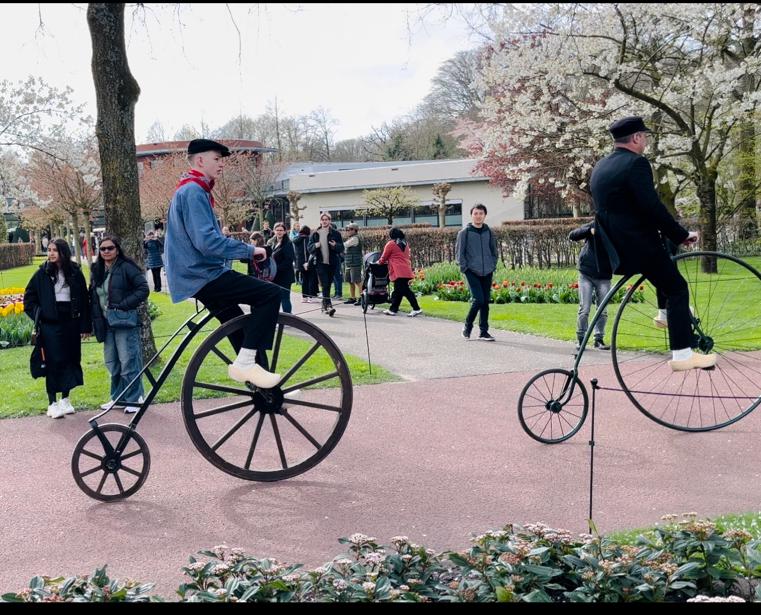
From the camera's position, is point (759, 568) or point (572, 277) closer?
point (759, 568)

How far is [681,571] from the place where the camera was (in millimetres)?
3479

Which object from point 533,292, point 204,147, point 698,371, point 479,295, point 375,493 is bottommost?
point 375,493

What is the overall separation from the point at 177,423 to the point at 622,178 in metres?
4.40

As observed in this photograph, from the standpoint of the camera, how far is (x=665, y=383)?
27.6 ft

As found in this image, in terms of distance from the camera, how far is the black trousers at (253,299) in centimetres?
518

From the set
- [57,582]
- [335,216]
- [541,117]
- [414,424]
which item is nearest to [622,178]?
[414,424]

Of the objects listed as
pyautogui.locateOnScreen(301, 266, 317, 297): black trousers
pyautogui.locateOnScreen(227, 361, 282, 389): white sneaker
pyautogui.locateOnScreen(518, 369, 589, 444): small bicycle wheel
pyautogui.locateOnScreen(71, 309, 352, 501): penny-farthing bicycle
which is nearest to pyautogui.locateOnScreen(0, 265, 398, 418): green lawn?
pyautogui.locateOnScreen(71, 309, 352, 501): penny-farthing bicycle

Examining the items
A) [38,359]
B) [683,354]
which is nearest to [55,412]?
[38,359]

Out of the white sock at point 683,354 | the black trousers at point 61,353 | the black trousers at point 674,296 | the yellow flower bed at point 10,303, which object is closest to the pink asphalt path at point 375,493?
the white sock at point 683,354

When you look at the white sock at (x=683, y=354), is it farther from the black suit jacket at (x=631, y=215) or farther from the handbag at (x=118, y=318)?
the handbag at (x=118, y=318)

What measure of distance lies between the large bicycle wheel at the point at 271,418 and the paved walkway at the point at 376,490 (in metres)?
0.21

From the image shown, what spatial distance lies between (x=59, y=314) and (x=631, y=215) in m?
5.55

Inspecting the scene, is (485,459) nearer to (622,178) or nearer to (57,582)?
(622,178)

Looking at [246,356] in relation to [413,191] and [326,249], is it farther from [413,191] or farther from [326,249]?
[413,191]
